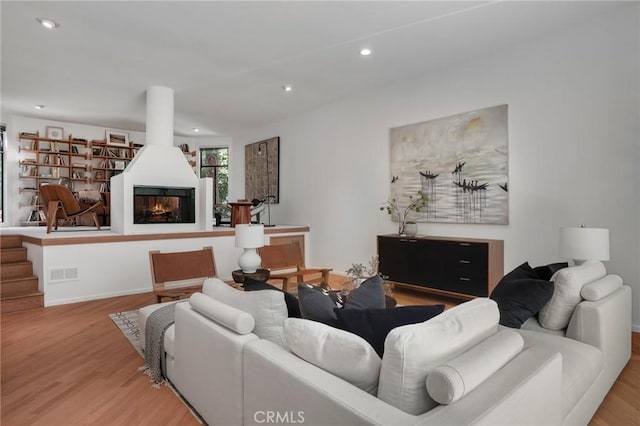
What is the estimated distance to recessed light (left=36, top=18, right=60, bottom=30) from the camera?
340cm

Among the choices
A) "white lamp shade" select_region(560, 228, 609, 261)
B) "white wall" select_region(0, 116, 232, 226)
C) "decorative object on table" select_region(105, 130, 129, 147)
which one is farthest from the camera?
"decorative object on table" select_region(105, 130, 129, 147)

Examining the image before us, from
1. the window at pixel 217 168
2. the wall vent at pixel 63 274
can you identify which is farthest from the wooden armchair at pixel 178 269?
the window at pixel 217 168

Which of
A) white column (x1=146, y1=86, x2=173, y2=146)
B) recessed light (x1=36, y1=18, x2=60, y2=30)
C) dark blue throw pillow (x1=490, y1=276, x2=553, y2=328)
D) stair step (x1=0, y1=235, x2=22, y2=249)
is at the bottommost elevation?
dark blue throw pillow (x1=490, y1=276, x2=553, y2=328)

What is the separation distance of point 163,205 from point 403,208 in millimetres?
3573

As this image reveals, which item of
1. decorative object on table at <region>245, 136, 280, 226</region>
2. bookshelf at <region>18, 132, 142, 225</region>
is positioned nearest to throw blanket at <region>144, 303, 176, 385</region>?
decorative object on table at <region>245, 136, 280, 226</region>

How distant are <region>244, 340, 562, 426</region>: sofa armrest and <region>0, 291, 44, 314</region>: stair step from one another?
3852 millimetres

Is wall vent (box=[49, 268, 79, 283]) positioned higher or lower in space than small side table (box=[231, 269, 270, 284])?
lower

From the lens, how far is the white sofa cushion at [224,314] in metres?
1.57

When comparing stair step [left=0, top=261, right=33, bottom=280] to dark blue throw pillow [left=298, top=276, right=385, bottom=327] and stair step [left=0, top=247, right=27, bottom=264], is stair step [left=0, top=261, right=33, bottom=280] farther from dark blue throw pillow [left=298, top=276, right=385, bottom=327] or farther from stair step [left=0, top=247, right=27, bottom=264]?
dark blue throw pillow [left=298, top=276, right=385, bottom=327]

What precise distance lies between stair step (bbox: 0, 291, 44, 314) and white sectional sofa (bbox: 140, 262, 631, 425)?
303 centimetres

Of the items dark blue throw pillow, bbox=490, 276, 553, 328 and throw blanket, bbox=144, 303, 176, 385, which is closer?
dark blue throw pillow, bbox=490, 276, 553, 328

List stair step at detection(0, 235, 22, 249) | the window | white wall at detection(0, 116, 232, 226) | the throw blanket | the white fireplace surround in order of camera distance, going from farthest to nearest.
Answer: the window, white wall at detection(0, 116, 232, 226), the white fireplace surround, stair step at detection(0, 235, 22, 249), the throw blanket

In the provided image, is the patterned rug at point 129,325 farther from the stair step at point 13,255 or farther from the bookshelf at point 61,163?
the bookshelf at point 61,163

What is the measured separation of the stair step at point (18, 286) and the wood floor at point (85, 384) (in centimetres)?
69
